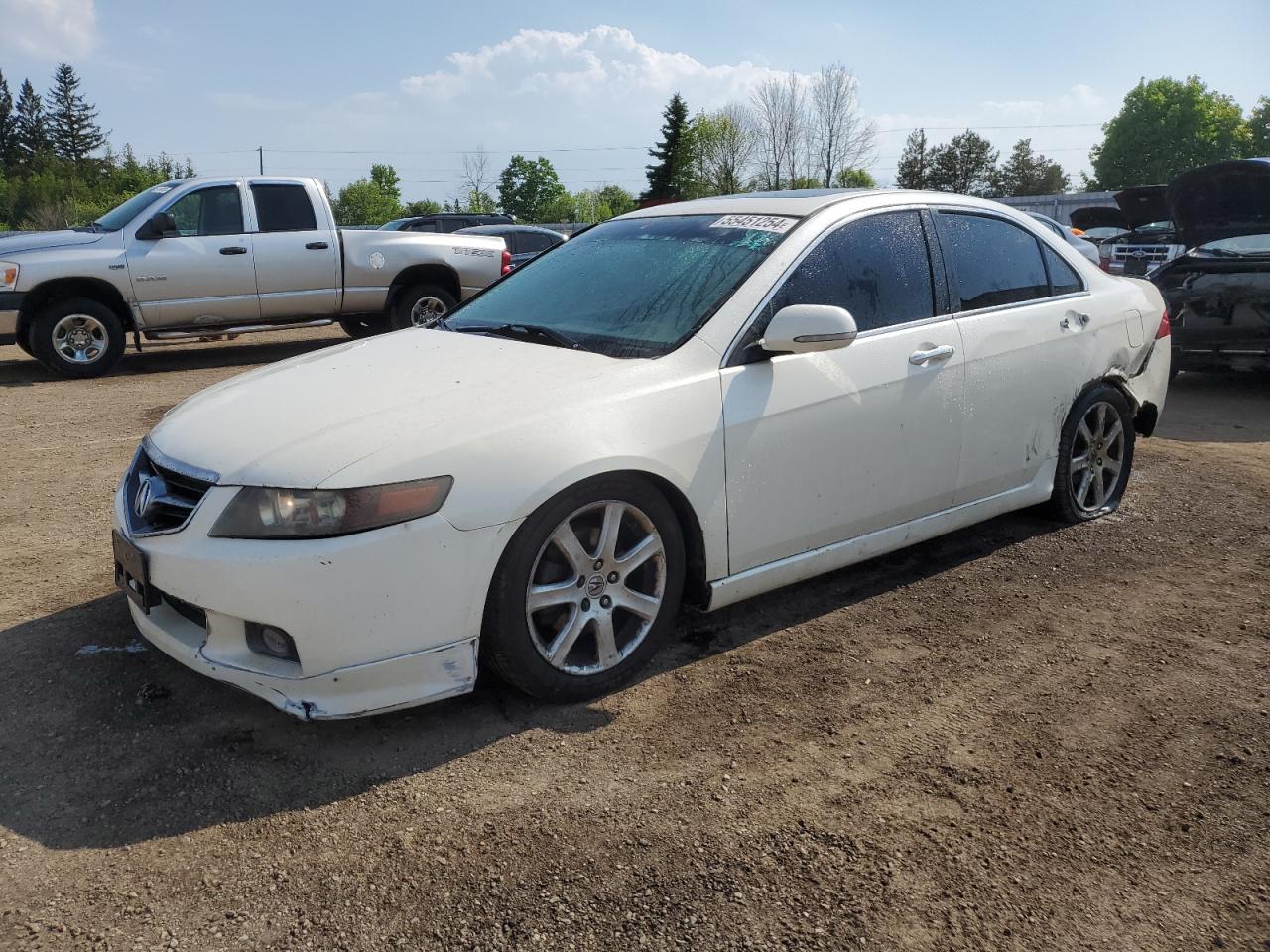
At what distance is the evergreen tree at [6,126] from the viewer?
3666 inches

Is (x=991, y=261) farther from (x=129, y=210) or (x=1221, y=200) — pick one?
(x=129, y=210)

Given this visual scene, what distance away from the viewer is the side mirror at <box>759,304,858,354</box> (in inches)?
134

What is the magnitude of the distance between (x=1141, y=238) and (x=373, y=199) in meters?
88.6

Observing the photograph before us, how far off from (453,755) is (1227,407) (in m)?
7.74

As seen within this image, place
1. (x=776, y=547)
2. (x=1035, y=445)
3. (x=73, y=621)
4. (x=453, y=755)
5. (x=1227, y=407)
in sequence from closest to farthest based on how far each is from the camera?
(x=453, y=755) < (x=776, y=547) < (x=73, y=621) < (x=1035, y=445) < (x=1227, y=407)

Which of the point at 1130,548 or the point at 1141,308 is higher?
the point at 1141,308

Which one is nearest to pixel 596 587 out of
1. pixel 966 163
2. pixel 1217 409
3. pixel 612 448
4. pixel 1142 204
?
pixel 612 448

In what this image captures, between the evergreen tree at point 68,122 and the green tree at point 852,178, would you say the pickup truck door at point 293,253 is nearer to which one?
the green tree at point 852,178

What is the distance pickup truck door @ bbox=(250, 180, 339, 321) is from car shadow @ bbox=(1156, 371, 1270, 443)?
824 cm

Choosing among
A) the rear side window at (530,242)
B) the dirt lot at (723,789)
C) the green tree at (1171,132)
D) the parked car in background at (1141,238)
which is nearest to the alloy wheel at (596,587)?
the dirt lot at (723,789)

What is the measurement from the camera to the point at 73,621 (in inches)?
152

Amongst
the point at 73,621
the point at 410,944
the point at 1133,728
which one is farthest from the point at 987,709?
the point at 73,621

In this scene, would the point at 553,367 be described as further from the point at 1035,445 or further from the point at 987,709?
the point at 1035,445

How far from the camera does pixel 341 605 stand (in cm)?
275
